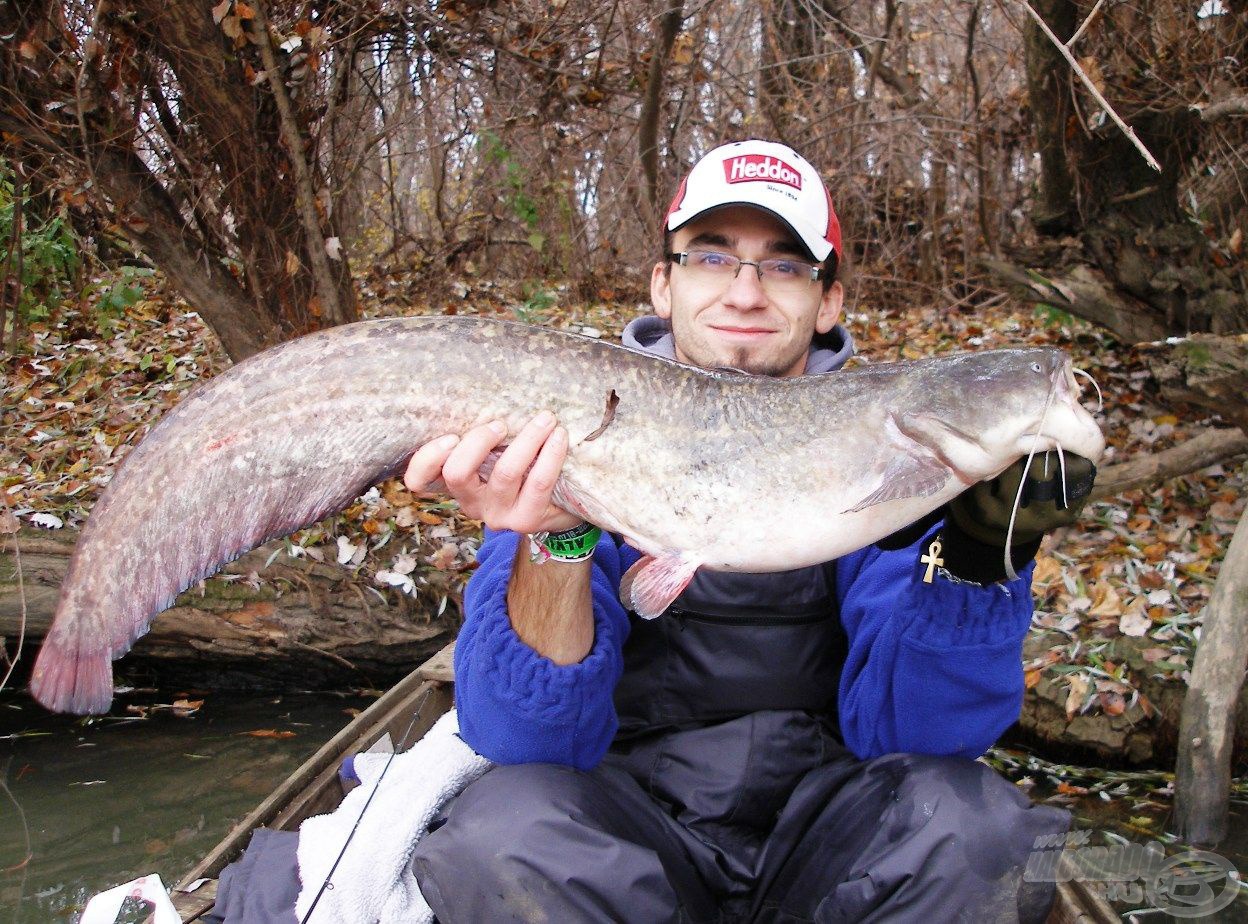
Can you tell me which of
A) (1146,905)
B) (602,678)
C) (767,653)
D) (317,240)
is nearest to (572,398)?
(602,678)

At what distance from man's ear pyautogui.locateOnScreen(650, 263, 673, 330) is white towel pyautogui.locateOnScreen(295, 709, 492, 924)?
53.1 inches

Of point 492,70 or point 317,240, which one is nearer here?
point 317,240

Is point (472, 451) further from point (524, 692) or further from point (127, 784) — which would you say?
point (127, 784)

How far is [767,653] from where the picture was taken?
2.51 meters

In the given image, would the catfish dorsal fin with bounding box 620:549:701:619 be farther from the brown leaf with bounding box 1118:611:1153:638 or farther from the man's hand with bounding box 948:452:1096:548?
the brown leaf with bounding box 1118:611:1153:638

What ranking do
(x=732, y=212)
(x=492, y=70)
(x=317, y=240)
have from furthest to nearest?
(x=492, y=70) → (x=317, y=240) → (x=732, y=212)

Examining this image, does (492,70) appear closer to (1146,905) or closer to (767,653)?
(767,653)

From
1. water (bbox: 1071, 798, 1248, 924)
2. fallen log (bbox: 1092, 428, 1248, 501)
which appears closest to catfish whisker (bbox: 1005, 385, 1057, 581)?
water (bbox: 1071, 798, 1248, 924)

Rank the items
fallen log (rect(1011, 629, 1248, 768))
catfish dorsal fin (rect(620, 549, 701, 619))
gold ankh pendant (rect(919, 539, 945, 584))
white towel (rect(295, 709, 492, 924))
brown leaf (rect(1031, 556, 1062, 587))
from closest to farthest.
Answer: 1. catfish dorsal fin (rect(620, 549, 701, 619))
2. gold ankh pendant (rect(919, 539, 945, 584))
3. white towel (rect(295, 709, 492, 924))
4. fallen log (rect(1011, 629, 1248, 768))
5. brown leaf (rect(1031, 556, 1062, 587))

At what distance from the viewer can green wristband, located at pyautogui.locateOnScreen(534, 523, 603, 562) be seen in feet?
7.25

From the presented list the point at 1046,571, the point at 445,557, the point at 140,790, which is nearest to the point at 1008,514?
the point at 1046,571

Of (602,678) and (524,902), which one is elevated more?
(602,678)

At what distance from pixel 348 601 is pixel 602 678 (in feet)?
9.44

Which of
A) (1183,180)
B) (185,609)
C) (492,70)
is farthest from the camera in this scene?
(492,70)
